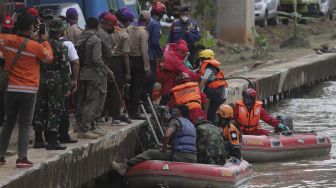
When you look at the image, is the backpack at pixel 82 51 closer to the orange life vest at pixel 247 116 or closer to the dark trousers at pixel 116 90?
the dark trousers at pixel 116 90

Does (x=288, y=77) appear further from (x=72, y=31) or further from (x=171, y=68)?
(x=72, y=31)

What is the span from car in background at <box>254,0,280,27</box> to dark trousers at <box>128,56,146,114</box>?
80.9 feet

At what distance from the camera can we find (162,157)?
14.1m

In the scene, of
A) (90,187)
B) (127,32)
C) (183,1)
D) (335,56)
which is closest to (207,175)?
(90,187)

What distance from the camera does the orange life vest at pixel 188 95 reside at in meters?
15.3

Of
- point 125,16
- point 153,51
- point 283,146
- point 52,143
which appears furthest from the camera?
point 283,146

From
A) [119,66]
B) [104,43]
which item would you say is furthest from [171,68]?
[104,43]

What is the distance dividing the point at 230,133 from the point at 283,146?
2.53m

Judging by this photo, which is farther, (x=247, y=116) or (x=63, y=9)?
(x=63, y=9)

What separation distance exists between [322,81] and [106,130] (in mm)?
19012

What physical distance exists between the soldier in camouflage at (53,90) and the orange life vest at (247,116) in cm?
508

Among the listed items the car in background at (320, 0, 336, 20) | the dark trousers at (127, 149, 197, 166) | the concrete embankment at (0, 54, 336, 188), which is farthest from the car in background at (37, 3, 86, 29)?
the car in background at (320, 0, 336, 20)

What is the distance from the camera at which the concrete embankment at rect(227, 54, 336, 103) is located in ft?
78.0

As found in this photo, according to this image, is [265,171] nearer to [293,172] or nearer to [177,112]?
[293,172]
